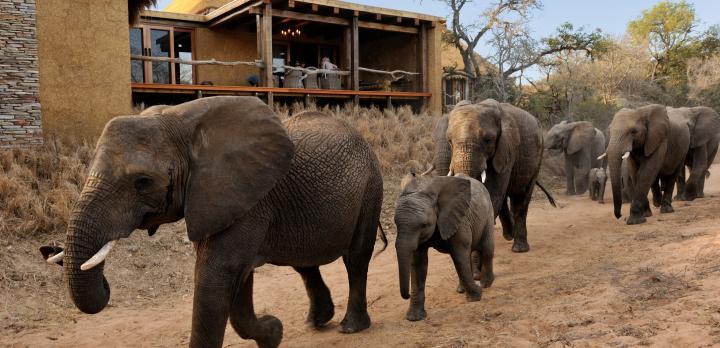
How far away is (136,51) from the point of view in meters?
16.6

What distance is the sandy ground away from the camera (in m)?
4.12

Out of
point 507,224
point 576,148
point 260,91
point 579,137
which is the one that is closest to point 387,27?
point 260,91

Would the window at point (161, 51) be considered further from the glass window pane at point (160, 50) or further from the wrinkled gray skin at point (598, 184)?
the wrinkled gray skin at point (598, 184)

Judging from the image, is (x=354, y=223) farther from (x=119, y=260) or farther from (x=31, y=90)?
(x=31, y=90)

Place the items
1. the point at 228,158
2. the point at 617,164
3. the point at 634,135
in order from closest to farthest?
1. the point at 228,158
2. the point at 617,164
3. the point at 634,135

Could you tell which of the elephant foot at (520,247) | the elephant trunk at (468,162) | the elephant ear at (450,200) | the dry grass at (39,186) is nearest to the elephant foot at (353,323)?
the elephant ear at (450,200)

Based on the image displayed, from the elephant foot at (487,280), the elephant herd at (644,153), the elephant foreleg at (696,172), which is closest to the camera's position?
the elephant foot at (487,280)

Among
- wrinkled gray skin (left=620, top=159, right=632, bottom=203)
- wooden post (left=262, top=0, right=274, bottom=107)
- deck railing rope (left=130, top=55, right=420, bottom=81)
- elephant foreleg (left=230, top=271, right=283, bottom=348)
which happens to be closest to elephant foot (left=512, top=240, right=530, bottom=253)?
wrinkled gray skin (left=620, top=159, right=632, bottom=203)

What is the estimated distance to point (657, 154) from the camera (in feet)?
30.9

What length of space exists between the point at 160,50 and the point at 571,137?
37.0 ft

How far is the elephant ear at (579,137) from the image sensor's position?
14.3m

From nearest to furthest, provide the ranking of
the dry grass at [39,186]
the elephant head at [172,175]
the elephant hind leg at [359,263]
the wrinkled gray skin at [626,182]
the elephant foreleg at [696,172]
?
the elephant head at [172,175] < the elephant hind leg at [359,263] < the dry grass at [39,186] < the wrinkled gray skin at [626,182] < the elephant foreleg at [696,172]

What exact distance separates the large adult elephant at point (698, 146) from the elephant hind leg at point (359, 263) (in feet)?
31.0

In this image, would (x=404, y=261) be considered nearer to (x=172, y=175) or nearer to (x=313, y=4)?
(x=172, y=175)
